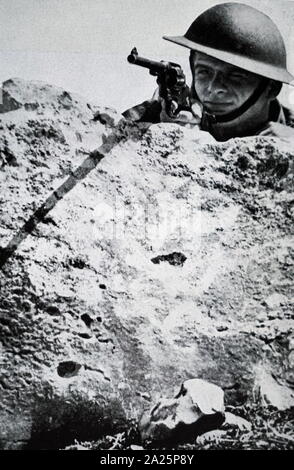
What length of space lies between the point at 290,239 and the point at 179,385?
0.98 m

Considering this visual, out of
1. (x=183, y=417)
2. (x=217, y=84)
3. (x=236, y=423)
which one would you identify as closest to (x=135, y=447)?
(x=183, y=417)

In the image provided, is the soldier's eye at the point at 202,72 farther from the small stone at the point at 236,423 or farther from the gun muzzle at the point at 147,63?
the small stone at the point at 236,423

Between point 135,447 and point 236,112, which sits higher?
point 236,112

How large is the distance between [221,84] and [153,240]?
1047 millimetres

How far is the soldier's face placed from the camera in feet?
8.48

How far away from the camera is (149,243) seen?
2.35m

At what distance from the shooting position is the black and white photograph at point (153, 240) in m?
2.07

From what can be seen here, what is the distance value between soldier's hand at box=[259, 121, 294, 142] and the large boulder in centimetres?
15

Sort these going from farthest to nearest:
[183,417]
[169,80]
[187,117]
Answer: [187,117]
[169,80]
[183,417]

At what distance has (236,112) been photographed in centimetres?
264

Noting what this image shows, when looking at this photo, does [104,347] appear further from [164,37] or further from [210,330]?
[164,37]

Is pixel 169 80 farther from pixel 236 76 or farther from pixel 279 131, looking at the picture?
pixel 279 131

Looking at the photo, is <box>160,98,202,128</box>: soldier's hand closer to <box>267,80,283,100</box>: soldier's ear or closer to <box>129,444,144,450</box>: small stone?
<box>267,80,283,100</box>: soldier's ear

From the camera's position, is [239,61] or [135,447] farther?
[239,61]
